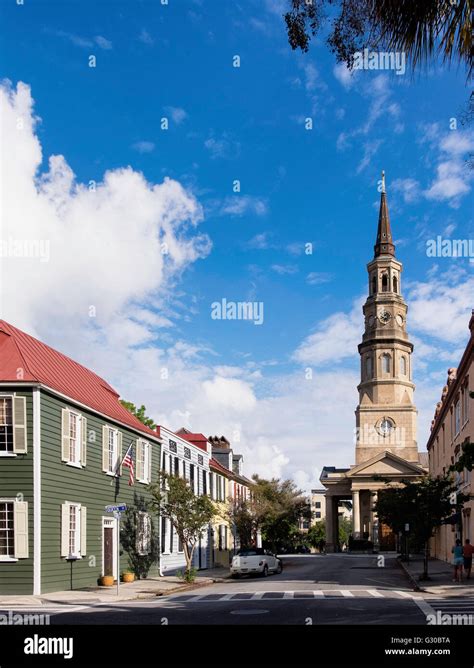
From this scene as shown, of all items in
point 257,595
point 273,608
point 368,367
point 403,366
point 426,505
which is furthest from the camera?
point 368,367

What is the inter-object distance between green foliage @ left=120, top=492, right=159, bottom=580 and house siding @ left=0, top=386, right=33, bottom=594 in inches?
325

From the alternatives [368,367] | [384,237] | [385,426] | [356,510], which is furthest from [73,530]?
[384,237]

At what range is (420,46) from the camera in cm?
820

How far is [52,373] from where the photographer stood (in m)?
28.2

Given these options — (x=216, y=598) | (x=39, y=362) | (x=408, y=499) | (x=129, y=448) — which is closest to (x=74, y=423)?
(x=39, y=362)

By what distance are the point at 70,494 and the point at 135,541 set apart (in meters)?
7.40

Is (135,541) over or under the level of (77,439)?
under

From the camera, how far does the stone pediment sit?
8688 cm

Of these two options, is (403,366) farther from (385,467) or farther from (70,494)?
(70,494)

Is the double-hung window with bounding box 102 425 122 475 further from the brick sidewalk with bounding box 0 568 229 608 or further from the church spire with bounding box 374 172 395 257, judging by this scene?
the church spire with bounding box 374 172 395 257

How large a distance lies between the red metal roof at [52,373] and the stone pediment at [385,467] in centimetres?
5533

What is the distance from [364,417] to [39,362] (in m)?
70.1

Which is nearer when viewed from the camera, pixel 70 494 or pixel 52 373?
pixel 70 494
